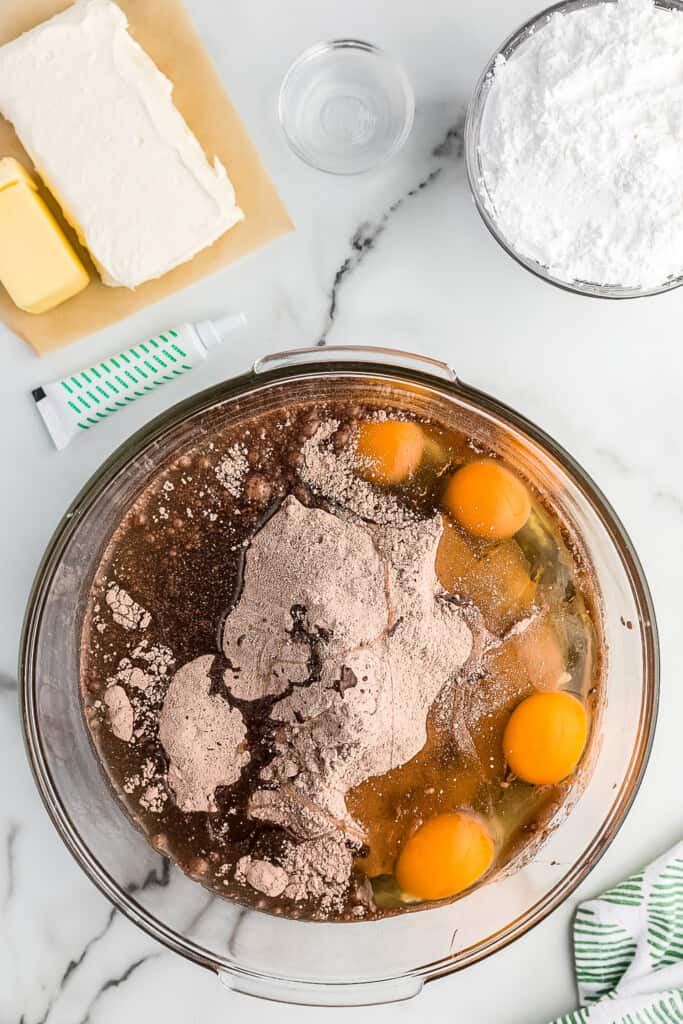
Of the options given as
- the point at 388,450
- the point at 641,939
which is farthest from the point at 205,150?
the point at 641,939

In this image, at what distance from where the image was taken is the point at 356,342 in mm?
1240

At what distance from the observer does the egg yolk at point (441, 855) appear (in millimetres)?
1092

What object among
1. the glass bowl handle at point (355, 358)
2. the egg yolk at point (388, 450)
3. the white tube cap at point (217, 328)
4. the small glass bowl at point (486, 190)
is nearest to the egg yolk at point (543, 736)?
the egg yolk at point (388, 450)

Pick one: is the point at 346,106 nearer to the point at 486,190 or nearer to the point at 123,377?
the point at 486,190

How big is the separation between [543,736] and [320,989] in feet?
1.72

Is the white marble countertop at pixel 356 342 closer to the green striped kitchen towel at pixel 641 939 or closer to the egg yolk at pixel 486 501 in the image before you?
the green striped kitchen towel at pixel 641 939

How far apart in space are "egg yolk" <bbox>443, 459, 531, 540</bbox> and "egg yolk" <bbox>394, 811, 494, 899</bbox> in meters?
0.40

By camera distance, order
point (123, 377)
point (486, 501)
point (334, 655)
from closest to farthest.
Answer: point (334, 655), point (486, 501), point (123, 377)

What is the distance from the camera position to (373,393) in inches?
45.6

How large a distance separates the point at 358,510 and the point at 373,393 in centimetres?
19

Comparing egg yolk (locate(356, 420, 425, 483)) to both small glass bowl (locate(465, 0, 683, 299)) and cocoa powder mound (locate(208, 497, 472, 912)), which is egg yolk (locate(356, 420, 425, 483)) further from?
small glass bowl (locate(465, 0, 683, 299))

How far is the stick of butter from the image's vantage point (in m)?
1.13

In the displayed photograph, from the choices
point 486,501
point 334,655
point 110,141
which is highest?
point 110,141

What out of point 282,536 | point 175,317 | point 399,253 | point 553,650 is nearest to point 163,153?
point 175,317
